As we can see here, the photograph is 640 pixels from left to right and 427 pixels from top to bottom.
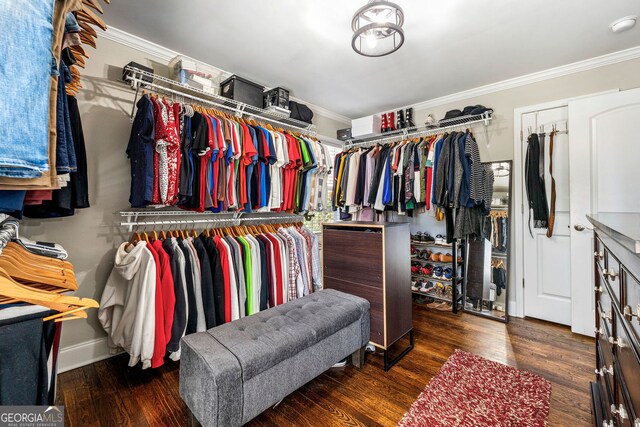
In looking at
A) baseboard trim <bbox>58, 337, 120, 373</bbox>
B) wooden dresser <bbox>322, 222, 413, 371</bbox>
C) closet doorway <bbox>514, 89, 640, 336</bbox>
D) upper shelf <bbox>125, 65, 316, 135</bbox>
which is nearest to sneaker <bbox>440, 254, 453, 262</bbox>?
closet doorway <bbox>514, 89, 640, 336</bbox>

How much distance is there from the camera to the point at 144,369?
1958 millimetres

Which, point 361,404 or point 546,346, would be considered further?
point 546,346

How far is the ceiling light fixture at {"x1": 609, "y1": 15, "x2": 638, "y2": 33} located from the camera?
2.04m

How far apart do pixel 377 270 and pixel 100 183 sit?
7.33ft

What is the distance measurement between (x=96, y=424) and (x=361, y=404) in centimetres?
149

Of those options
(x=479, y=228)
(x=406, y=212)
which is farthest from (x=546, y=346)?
(x=406, y=212)

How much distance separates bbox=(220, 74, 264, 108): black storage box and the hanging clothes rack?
1.73 metres

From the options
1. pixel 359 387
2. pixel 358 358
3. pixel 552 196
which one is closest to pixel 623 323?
pixel 359 387

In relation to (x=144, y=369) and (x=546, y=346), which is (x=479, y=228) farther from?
→ (x=144, y=369)

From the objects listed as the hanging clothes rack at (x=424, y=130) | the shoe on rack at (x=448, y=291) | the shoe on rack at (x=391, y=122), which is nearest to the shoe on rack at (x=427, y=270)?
the shoe on rack at (x=448, y=291)

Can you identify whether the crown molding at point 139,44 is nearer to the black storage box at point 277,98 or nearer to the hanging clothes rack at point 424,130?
the black storage box at point 277,98

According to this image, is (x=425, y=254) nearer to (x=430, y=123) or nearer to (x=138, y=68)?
(x=430, y=123)

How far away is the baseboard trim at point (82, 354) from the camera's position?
1.98 meters

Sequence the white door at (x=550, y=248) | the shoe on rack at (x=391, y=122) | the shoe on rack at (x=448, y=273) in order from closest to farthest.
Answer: the white door at (x=550, y=248)
the shoe on rack at (x=448, y=273)
the shoe on rack at (x=391, y=122)
